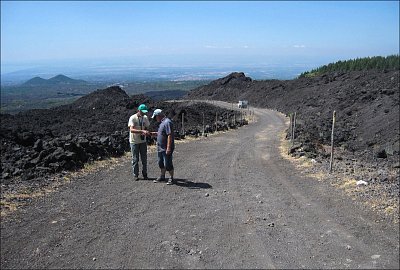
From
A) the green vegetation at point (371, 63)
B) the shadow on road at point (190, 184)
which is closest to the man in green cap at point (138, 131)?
the shadow on road at point (190, 184)

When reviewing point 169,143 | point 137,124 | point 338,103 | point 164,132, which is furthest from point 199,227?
point 338,103

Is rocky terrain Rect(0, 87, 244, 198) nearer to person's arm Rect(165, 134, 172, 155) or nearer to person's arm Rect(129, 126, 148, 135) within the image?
person's arm Rect(129, 126, 148, 135)

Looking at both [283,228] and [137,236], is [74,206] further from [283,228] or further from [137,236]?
[283,228]

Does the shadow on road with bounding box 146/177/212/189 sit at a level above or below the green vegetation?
below

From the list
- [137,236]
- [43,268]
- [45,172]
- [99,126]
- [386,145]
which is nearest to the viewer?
[43,268]

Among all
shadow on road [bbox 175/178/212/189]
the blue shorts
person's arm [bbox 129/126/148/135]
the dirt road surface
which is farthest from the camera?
person's arm [bbox 129/126/148/135]

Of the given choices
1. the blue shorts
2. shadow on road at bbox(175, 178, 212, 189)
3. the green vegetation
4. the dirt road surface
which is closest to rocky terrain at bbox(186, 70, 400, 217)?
the dirt road surface

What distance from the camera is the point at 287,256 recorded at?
6.29 metres

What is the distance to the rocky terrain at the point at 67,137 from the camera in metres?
12.3

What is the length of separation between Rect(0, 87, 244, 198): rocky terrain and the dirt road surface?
1513 mm

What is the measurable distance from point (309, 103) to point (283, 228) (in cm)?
5059

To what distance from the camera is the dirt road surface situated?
20.9 ft

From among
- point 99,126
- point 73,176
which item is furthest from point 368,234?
point 99,126

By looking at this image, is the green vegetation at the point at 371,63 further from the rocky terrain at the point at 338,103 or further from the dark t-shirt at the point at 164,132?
the dark t-shirt at the point at 164,132
